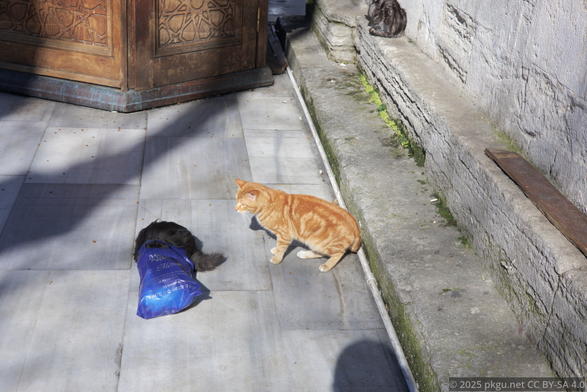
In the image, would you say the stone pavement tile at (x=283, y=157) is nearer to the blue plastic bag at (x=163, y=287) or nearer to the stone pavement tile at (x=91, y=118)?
the stone pavement tile at (x=91, y=118)

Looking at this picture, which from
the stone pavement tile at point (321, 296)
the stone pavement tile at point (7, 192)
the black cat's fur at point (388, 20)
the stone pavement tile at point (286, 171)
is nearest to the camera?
the stone pavement tile at point (321, 296)

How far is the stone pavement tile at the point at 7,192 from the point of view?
489cm

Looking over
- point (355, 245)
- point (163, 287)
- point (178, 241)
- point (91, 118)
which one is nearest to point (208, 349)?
point (163, 287)

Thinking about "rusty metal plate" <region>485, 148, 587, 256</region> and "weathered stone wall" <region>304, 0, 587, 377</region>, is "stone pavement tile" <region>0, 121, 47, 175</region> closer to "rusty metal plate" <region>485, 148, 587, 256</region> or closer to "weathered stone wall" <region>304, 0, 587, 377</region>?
"weathered stone wall" <region>304, 0, 587, 377</region>

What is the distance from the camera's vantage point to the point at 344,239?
4438 millimetres

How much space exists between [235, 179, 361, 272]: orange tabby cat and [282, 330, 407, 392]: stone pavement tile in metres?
0.78

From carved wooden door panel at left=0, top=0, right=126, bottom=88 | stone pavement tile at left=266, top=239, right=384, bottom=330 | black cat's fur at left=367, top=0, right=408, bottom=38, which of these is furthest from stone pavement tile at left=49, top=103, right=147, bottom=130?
black cat's fur at left=367, top=0, right=408, bottom=38

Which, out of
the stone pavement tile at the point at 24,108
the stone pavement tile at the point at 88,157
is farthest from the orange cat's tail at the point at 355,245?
the stone pavement tile at the point at 24,108

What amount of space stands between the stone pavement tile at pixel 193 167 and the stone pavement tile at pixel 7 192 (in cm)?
119

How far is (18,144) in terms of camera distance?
5949mm

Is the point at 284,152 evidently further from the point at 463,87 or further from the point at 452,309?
the point at 452,309

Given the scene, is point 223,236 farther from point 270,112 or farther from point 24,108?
point 24,108

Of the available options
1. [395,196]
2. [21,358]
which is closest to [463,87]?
[395,196]

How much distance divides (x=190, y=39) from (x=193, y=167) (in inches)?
83.0
